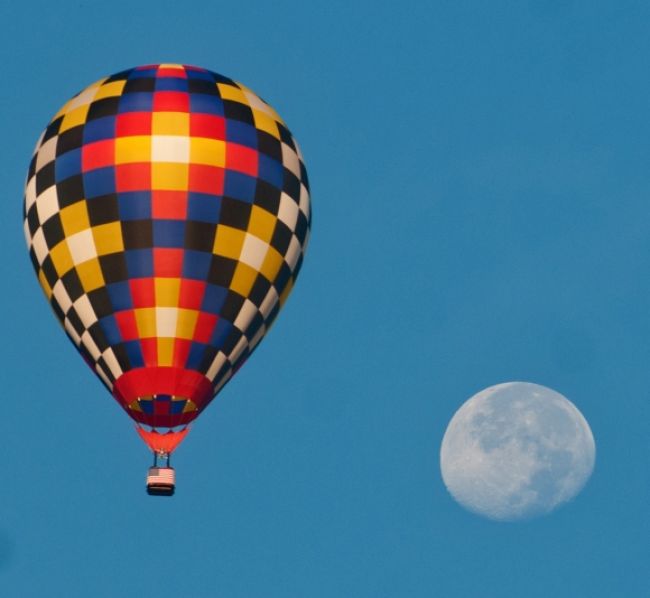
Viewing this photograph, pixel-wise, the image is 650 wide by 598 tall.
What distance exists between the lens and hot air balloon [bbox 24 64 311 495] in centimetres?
5050

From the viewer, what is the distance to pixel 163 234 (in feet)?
167

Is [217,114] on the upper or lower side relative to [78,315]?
upper

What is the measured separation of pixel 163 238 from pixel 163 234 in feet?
0.24

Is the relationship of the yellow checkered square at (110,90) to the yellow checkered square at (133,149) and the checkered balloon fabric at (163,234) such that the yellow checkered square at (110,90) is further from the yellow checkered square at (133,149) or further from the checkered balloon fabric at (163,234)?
the yellow checkered square at (133,149)

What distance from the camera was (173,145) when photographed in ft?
169

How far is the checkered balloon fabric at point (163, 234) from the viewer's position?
50500 millimetres

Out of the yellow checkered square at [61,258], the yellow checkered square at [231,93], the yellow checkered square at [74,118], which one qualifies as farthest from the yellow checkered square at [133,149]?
the yellow checkered square at [231,93]

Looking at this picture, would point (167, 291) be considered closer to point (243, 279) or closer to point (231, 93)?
point (243, 279)

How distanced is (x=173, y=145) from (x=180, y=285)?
2.77 metres

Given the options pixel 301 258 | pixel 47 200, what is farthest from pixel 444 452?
pixel 47 200

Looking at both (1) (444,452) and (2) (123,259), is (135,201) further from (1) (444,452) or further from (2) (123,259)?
(1) (444,452)

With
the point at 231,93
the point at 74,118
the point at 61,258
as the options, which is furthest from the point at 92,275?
the point at 231,93

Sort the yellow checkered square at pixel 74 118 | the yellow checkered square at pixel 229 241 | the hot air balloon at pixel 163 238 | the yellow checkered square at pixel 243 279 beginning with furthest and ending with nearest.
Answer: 1. the yellow checkered square at pixel 74 118
2. the yellow checkered square at pixel 243 279
3. the yellow checkered square at pixel 229 241
4. the hot air balloon at pixel 163 238

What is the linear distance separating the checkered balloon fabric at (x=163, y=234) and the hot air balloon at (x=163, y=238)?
3 centimetres
